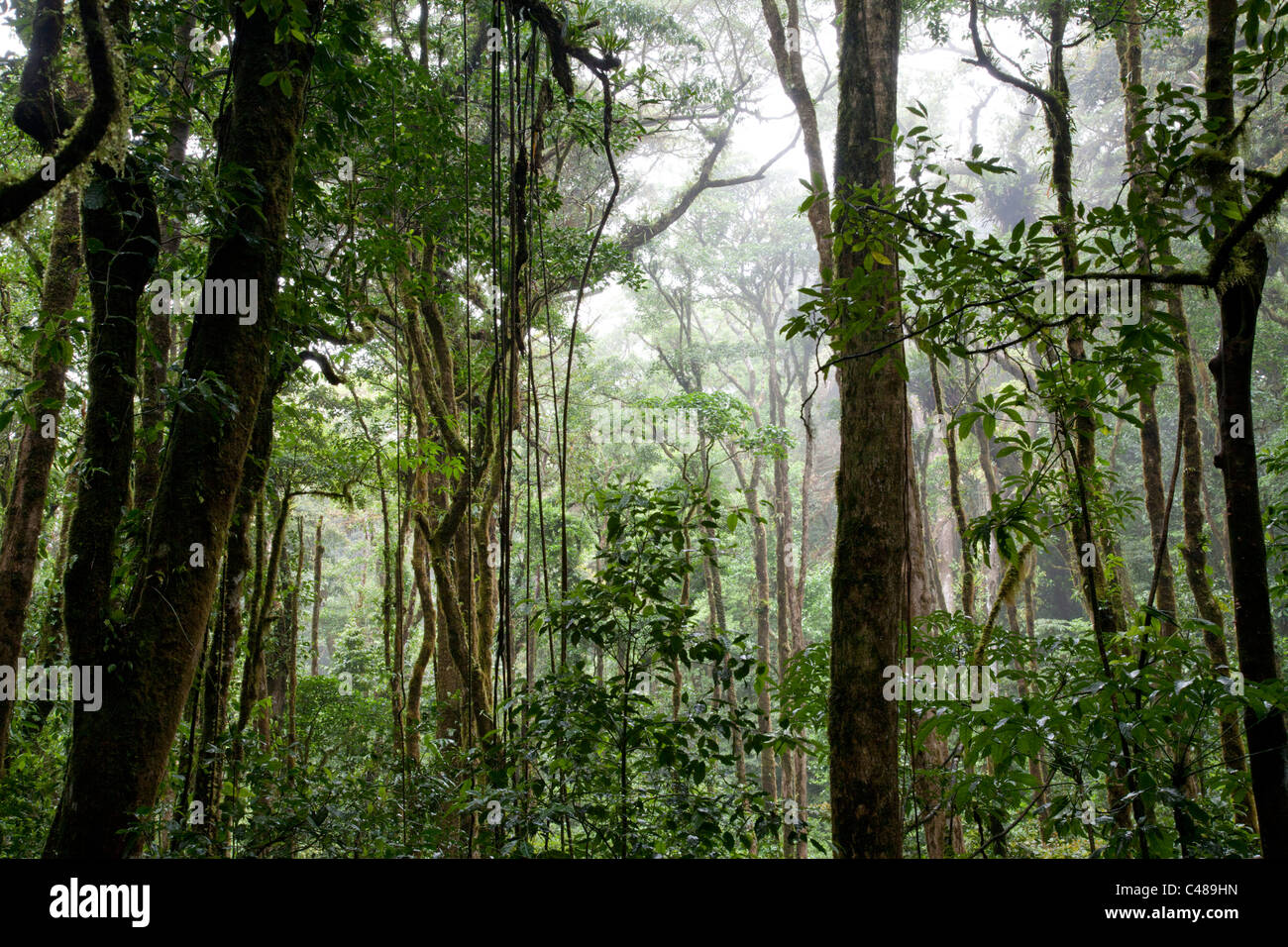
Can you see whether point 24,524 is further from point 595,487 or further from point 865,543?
point 865,543

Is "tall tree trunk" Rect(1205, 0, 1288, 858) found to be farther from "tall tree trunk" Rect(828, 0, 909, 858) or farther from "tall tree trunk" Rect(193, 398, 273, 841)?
"tall tree trunk" Rect(193, 398, 273, 841)

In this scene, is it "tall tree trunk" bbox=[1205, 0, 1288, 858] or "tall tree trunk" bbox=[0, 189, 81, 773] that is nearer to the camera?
"tall tree trunk" bbox=[1205, 0, 1288, 858]

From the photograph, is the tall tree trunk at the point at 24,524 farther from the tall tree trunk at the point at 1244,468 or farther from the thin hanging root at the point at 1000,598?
the tall tree trunk at the point at 1244,468

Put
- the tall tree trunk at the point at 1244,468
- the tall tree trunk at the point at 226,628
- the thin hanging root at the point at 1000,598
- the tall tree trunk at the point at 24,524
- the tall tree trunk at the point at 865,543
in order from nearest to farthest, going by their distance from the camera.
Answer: the tall tree trunk at the point at 1244,468
the tall tree trunk at the point at 865,543
the tall tree trunk at the point at 226,628
the thin hanging root at the point at 1000,598
the tall tree trunk at the point at 24,524

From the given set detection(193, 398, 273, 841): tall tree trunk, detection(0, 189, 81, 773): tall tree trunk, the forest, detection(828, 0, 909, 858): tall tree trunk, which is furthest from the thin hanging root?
detection(0, 189, 81, 773): tall tree trunk

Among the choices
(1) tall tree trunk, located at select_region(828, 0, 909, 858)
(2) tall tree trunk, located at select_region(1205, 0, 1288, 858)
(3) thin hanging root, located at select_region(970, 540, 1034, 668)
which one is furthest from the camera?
(3) thin hanging root, located at select_region(970, 540, 1034, 668)

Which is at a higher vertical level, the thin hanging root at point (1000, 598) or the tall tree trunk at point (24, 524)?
the tall tree trunk at point (24, 524)

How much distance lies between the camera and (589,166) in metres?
13.3

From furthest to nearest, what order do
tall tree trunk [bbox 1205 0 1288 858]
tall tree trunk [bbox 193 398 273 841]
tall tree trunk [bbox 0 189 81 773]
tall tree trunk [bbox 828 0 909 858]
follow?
tall tree trunk [bbox 0 189 81 773]
tall tree trunk [bbox 193 398 273 841]
tall tree trunk [bbox 828 0 909 858]
tall tree trunk [bbox 1205 0 1288 858]

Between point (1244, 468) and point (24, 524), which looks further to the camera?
point (24, 524)

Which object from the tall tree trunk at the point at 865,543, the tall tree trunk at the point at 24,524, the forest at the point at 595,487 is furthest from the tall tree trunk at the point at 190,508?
the tall tree trunk at the point at 24,524

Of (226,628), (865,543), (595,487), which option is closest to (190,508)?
(226,628)
